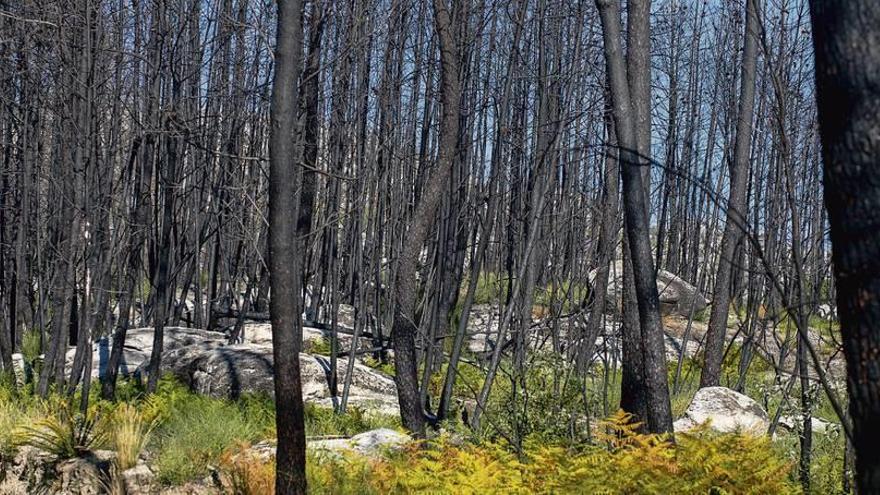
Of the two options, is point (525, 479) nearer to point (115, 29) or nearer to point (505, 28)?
point (115, 29)

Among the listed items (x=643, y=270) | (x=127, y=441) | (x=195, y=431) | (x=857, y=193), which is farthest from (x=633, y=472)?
(x=195, y=431)

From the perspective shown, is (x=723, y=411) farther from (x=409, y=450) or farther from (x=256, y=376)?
(x=256, y=376)

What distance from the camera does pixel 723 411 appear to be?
1158cm

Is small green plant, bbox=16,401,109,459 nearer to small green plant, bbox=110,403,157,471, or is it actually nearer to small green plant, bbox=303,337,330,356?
small green plant, bbox=110,403,157,471

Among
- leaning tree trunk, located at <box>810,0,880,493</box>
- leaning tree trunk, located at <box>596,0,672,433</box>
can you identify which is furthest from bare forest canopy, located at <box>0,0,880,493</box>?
leaning tree trunk, located at <box>810,0,880,493</box>

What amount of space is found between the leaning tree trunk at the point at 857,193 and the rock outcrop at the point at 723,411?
8.27 metres

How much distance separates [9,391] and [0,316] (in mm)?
2413

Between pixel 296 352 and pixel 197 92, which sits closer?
pixel 296 352

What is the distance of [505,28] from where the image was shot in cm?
1634

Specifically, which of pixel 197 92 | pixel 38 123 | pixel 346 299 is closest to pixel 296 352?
pixel 197 92

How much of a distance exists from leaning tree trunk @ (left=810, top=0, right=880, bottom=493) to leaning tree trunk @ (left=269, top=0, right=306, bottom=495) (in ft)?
14.5

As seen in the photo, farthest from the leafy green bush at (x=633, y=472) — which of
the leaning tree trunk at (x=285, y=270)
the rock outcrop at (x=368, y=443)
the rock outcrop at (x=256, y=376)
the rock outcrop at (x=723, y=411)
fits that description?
the rock outcrop at (x=256, y=376)

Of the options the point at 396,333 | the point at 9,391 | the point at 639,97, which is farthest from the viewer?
the point at 9,391

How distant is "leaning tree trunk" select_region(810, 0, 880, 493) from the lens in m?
2.97
